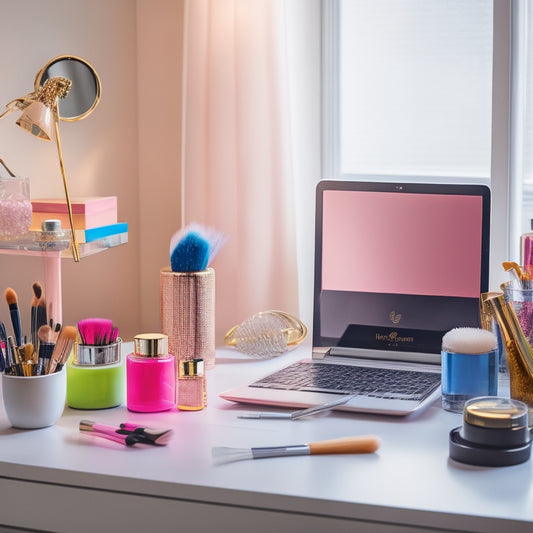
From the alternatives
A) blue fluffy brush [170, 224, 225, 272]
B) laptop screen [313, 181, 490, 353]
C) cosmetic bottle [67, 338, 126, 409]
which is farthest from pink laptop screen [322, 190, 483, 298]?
cosmetic bottle [67, 338, 126, 409]

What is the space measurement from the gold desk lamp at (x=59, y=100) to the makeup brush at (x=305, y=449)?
2.03ft

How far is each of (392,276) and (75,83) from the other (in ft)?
2.36

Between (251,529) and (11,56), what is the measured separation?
109 cm

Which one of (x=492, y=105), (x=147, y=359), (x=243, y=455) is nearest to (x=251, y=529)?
(x=243, y=455)

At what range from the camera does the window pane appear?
1.83 meters

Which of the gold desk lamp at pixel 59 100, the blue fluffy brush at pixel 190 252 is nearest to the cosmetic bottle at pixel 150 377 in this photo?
the blue fluffy brush at pixel 190 252

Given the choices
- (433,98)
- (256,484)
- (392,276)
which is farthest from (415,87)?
(256,484)

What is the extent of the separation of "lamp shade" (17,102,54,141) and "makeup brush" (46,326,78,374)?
0.44m

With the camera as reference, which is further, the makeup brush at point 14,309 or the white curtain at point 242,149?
the white curtain at point 242,149

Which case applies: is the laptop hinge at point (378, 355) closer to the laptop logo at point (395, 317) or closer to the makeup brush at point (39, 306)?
the laptop logo at point (395, 317)

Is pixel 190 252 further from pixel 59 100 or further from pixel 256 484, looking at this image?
pixel 256 484

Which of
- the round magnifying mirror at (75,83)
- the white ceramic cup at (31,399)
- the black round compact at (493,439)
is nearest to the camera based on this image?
the black round compact at (493,439)

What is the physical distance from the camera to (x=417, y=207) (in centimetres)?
155

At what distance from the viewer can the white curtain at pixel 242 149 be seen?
5.88 feet
